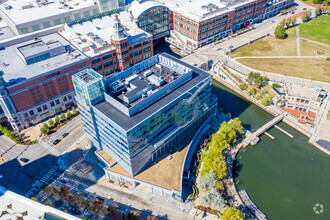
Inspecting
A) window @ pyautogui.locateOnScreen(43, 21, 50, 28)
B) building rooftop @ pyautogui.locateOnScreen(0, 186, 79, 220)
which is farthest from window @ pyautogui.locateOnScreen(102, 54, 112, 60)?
building rooftop @ pyautogui.locateOnScreen(0, 186, 79, 220)

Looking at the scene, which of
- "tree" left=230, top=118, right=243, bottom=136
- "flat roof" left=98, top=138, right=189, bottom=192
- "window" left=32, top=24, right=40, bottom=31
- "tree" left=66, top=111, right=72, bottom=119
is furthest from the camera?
"window" left=32, top=24, right=40, bottom=31

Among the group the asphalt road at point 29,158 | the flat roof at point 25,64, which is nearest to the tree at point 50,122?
the asphalt road at point 29,158

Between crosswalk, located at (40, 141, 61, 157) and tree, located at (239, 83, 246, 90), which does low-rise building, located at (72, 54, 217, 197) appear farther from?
tree, located at (239, 83, 246, 90)

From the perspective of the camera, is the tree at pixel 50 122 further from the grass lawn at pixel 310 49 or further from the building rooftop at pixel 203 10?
the grass lawn at pixel 310 49

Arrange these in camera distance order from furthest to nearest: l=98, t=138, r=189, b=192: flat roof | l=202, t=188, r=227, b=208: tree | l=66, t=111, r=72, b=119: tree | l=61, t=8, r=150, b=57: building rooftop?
l=61, t=8, r=150, b=57: building rooftop < l=66, t=111, r=72, b=119: tree < l=98, t=138, r=189, b=192: flat roof < l=202, t=188, r=227, b=208: tree

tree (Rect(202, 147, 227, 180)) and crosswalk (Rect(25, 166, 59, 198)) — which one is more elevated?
tree (Rect(202, 147, 227, 180))

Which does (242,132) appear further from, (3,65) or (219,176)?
(3,65)

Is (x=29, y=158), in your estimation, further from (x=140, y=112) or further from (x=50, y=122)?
(x=140, y=112)
